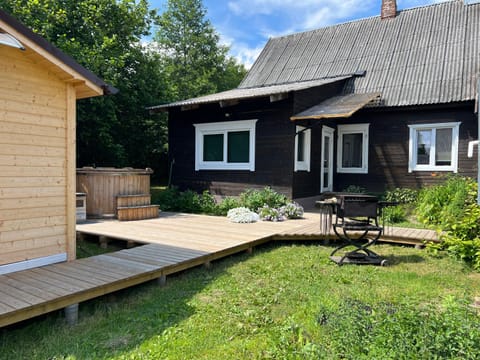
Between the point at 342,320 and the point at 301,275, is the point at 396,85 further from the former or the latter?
the point at 342,320

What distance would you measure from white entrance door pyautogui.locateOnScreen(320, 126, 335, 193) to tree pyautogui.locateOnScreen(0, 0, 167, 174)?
27.7ft

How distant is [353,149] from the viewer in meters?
11.2

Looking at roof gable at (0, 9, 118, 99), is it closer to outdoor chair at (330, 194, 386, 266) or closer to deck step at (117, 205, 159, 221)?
deck step at (117, 205, 159, 221)

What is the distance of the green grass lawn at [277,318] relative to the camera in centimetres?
234

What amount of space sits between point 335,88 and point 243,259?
8025 millimetres

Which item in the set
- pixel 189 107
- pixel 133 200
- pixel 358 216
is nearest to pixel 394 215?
pixel 358 216

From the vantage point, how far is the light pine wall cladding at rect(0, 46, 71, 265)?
3805 millimetres

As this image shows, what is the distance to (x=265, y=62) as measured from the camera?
581 inches

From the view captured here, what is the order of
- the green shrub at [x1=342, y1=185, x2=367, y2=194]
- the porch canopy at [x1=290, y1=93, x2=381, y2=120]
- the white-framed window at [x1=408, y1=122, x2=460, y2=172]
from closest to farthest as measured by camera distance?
the porch canopy at [x1=290, y1=93, x2=381, y2=120] → the white-framed window at [x1=408, y1=122, x2=460, y2=172] → the green shrub at [x1=342, y1=185, x2=367, y2=194]

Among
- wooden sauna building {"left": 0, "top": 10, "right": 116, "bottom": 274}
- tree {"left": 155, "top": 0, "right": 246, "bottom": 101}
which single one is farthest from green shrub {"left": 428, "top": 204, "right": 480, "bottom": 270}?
tree {"left": 155, "top": 0, "right": 246, "bottom": 101}

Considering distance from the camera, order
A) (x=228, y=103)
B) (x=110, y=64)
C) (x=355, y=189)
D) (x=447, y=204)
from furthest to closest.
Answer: (x=110, y=64), (x=355, y=189), (x=228, y=103), (x=447, y=204)

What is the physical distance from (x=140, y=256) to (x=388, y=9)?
13.7m

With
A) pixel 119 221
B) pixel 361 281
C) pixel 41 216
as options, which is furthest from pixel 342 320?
pixel 119 221

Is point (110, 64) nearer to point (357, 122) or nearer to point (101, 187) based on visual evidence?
point (101, 187)
